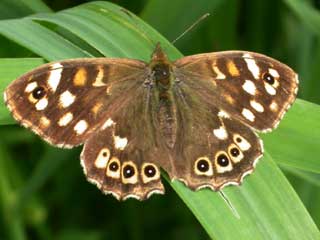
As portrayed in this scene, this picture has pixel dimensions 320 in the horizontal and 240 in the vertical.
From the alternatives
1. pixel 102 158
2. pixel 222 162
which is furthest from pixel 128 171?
pixel 222 162

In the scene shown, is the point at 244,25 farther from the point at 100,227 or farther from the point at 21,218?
the point at 21,218

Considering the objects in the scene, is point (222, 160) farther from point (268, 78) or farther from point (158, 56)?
point (158, 56)

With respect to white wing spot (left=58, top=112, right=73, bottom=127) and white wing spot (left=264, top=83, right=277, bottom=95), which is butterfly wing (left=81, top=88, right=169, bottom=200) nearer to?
white wing spot (left=58, top=112, right=73, bottom=127)

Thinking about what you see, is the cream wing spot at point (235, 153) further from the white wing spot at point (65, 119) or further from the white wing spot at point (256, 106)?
the white wing spot at point (65, 119)

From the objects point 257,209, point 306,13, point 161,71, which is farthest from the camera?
point 306,13

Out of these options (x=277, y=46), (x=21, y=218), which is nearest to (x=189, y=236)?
(x=21, y=218)

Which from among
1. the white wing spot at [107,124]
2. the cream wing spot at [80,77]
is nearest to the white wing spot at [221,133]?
the white wing spot at [107,124]
